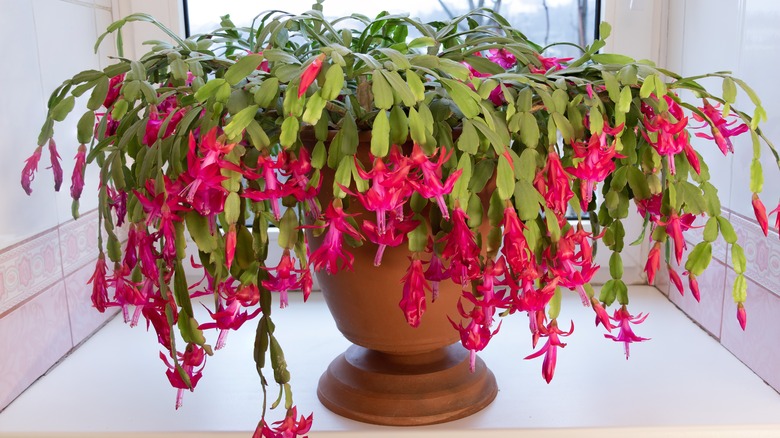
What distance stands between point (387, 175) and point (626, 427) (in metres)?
0.48

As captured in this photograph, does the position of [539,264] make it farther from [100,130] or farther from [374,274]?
[100,130]

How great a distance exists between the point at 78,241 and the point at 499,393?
682mm

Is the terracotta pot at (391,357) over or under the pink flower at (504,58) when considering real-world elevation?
under

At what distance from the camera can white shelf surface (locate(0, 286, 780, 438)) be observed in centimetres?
91

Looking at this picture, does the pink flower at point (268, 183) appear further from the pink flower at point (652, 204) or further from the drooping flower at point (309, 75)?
the pink flower at point (652, 204)

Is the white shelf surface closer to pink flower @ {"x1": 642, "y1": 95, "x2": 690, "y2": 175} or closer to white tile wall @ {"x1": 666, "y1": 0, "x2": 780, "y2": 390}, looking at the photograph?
white tile wall @ {"x1": 666, "y1": 0, "x2": 780, "y2": 390}

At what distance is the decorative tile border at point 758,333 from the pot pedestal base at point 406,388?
0.37 meters

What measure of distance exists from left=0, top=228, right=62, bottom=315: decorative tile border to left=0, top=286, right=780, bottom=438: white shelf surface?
130 millimetres

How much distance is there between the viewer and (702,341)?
118 cm

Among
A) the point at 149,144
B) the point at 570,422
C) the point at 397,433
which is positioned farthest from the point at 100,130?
the point at 570,422

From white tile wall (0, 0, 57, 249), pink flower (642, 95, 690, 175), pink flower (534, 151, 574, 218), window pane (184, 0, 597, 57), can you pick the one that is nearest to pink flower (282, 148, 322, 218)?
pink flower (534, 151, 574, 218)

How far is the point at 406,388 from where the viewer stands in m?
0.91

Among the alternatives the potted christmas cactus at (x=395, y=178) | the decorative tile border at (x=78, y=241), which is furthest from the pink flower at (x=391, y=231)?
the decorative tile border at (x=78, y=241)

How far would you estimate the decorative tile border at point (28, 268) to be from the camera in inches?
38.6
